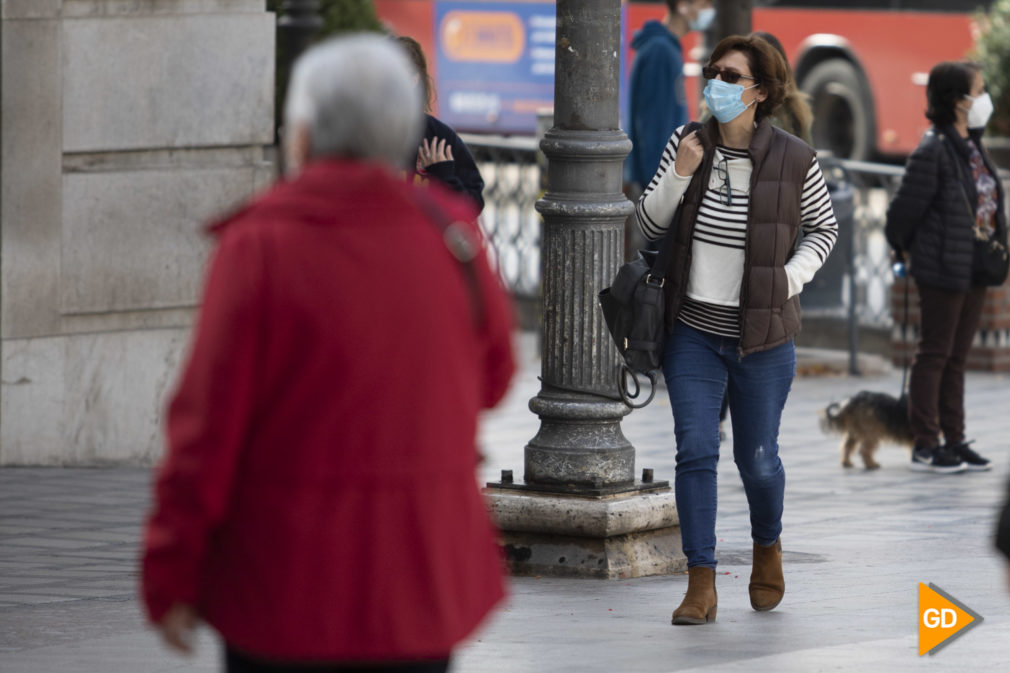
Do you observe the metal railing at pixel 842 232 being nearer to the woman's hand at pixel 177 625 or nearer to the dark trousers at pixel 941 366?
the dark trousers at pixel 941 366

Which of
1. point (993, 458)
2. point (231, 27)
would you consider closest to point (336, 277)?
point (231, 27)

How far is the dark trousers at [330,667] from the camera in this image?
288cm

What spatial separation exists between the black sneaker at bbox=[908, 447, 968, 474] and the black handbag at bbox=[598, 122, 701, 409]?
3.71 metres

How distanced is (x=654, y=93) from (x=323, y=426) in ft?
24.5

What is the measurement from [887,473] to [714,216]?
3853mm

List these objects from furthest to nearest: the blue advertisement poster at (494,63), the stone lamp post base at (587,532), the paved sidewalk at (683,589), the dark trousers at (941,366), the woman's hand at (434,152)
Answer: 1. the blue advertisement poster at (494,63)
2. the dark trousers at (941,366)
3. the woman's hand at (434,152)
4. the stone lamp post base at (587,532)
5. the paved sidewalk at (683,589)

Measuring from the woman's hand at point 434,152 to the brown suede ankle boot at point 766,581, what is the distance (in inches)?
68.1

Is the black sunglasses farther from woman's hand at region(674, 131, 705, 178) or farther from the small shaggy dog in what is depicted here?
the small shaggy dog

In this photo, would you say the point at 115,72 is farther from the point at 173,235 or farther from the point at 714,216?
the point at 714,216

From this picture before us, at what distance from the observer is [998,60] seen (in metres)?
19.1

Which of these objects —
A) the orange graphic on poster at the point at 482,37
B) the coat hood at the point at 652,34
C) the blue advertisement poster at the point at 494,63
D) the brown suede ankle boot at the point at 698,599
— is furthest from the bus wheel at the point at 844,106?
the brown suede ankle boot at the point at 698,599

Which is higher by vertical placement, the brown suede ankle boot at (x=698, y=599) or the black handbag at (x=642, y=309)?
the black handbag at (x=642, y=309)

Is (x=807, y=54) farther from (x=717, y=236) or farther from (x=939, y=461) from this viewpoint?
(x=717, y=236)

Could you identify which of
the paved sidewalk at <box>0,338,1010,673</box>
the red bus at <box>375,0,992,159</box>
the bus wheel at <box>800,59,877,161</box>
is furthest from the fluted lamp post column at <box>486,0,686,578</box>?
the bus wheel at <box>800,59,877,161</box>
